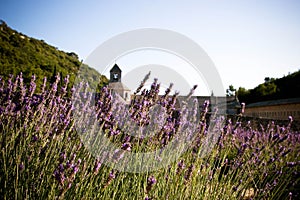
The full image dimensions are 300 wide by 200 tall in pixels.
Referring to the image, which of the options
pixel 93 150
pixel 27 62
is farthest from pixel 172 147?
pixel 27 62

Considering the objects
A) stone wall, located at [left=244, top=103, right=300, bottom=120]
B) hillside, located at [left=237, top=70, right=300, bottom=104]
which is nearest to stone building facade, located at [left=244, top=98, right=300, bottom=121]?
stone wall, located at [left=244, top=103, right=300, bottom=120]

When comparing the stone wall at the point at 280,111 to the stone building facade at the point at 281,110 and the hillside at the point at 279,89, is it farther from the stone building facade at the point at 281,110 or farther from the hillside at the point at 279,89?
the hillside at the point at 279,89

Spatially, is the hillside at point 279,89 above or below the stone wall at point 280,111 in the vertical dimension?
above

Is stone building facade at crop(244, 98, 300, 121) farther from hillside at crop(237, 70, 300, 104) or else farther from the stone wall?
hillside at crop(237, 70, 300, 104)

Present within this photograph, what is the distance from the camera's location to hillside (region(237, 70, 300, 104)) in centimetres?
1944

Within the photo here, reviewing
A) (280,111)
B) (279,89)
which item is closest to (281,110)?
(280,111)

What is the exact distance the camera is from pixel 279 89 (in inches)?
852

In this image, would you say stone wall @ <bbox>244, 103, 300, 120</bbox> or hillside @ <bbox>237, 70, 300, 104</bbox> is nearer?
stone wall @ <bbox>244, 103, 300, 120</bbox>

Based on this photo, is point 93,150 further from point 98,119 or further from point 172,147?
point 172,147

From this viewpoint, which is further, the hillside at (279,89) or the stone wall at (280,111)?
the hillside at (279,89)

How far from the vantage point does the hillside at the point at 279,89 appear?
1944cm

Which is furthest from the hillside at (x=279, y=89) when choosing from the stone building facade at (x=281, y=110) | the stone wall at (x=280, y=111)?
the stone building facade at (x=281, y=110)

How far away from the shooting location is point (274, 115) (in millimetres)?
14695

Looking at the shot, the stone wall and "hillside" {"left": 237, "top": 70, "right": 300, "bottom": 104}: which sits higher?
"hillside" {"left": 237, "top": 70, "right": 300, "bottom": 104}
